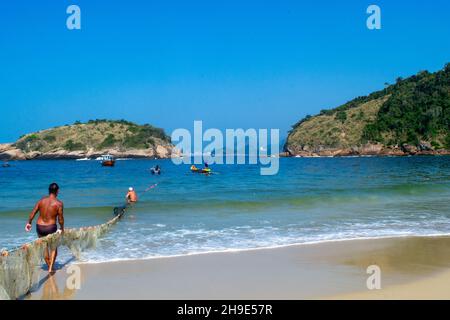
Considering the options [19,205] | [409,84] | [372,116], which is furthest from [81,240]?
[409,84]

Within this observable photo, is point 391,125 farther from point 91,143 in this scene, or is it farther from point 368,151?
point 91,143

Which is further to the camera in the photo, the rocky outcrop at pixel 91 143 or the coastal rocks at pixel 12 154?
the coastal rocks at pixel 12 154

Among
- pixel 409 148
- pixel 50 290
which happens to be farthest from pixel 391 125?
pixel 50 290

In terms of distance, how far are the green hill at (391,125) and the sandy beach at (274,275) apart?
126 metres

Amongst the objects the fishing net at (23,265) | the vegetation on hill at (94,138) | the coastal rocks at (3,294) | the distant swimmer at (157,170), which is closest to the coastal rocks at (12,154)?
the vegetation on hill at (94,138)

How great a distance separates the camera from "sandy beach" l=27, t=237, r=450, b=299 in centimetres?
758

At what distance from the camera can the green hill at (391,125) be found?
424 feet

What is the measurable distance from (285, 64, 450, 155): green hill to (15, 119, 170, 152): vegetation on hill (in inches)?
2221

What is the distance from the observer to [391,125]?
454 feet

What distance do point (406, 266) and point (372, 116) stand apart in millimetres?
152236

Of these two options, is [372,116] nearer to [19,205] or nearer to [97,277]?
[19,205]

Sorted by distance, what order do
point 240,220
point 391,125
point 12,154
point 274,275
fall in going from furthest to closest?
point 12,154 → point 391,125 → point 240,220 → point 274,275

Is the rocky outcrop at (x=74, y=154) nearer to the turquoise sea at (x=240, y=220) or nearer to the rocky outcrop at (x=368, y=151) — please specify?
the rocky outcrop at (x=368, y=151)

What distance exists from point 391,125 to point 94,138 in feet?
366
